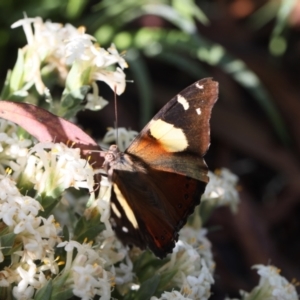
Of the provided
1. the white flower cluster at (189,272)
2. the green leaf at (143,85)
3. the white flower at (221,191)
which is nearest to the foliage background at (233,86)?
the green leaf at (143,85)

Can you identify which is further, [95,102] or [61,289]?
[95,102]

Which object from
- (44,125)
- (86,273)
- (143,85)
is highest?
(44,125)

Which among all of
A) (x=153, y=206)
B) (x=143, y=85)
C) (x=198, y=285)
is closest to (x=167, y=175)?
(x=153, y=206)

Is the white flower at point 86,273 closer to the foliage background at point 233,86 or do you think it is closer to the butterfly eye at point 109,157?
the butterfly eye at point 109,157

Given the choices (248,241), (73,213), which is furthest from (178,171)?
(248,241)

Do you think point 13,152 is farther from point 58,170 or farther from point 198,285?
point 198,285

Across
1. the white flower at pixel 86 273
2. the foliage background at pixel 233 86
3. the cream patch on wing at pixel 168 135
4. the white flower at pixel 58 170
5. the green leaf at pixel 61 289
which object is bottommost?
the foliage background at pixel 233 86
